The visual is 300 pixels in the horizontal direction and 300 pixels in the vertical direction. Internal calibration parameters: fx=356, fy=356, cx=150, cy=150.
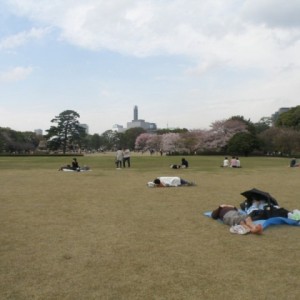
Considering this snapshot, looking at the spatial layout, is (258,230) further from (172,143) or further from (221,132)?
(172,143)

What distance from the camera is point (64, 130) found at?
7581 cm

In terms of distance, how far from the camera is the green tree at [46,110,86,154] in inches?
2953

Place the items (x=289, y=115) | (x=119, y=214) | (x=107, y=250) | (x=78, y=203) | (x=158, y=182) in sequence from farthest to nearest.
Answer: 1. (x=289, y=115)
2. (x=158, y=182)
3. (x=78, y=203)
4. (x=119, y=214)
5. (x=107, y=250)

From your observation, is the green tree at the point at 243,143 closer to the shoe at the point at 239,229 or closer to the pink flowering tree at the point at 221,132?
the pink flowering tree at the point at 221,132

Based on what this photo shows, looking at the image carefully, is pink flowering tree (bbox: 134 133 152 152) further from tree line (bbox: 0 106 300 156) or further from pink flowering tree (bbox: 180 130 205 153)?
pink flowering tree (bbox: 180 130 205 153)

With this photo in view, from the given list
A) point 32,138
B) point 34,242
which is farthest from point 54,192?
point 32,138

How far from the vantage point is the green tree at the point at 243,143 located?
60631 millimetres

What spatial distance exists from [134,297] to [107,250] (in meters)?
1.92

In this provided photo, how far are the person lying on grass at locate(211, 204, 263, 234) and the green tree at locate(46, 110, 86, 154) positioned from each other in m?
69.2

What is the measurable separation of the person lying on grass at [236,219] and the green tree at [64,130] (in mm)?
69197

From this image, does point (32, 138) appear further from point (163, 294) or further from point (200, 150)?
point (163, 294)

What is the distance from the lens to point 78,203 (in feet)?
35.2

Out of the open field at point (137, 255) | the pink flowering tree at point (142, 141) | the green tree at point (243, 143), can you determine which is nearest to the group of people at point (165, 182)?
the open field at point (137, 255)

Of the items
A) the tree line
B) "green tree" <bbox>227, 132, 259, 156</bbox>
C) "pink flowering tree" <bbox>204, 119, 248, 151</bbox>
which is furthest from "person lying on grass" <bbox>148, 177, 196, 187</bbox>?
"pink flowering tree" <bbox>204, 119, 248, 151</bbox>
